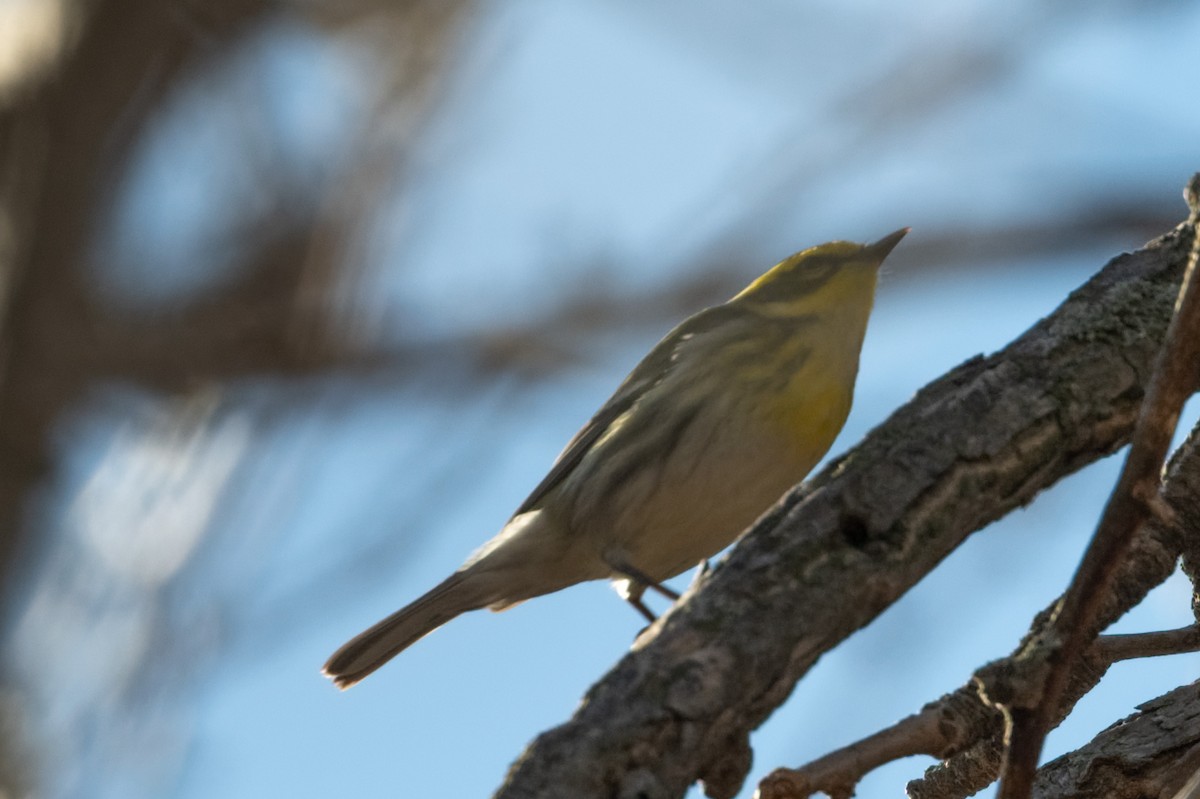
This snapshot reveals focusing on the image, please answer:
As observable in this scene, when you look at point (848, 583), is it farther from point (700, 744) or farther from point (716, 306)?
point (716, 306)

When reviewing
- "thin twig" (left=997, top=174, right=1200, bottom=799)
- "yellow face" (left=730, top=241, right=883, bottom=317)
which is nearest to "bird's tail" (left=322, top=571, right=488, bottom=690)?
"yellow face" (left=730, top=241, right=883, bottom=317)

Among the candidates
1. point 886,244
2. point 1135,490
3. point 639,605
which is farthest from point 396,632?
point 1135,490

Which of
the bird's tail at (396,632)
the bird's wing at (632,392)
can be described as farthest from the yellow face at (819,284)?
the bird's tail at (396,632)

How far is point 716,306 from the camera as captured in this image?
14.0ft

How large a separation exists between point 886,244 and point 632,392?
938 millimetres

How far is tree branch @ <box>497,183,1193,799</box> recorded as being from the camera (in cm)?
155

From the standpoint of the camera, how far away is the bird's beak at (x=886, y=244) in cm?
423

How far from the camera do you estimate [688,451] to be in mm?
3740

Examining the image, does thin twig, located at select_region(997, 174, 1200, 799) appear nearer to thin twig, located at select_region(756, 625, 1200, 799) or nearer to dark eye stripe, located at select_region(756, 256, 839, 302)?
thin twig, located at select_region(756, 625, 1200, 799)

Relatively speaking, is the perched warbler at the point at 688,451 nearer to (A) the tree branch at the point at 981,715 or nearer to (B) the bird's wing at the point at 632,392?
(B) the bird's wing at the point at 632,392

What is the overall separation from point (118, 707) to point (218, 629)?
10.8 inches

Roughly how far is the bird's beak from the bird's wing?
0.48 metres

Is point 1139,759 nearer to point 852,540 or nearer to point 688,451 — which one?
point 852,540

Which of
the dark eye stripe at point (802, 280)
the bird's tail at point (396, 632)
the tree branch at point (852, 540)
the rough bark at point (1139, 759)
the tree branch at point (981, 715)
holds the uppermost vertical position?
the dark eye stripe at point (802, 280)
